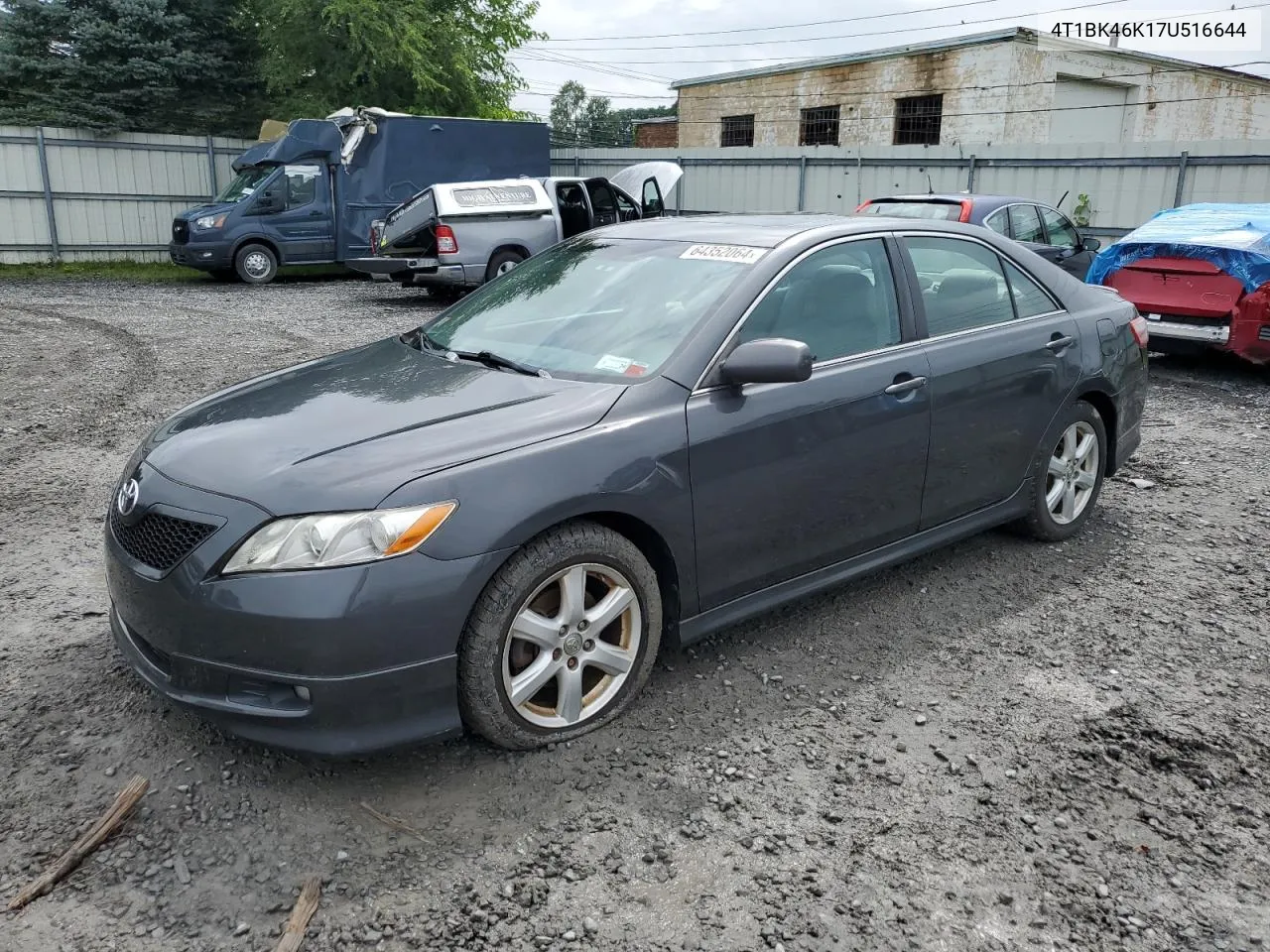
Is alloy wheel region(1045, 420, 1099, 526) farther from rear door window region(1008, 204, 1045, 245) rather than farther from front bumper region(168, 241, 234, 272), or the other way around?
front bumper region(168, 241, 234, 272)

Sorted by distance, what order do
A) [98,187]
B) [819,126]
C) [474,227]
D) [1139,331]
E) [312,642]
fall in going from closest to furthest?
[312,642], [1139,331], [474,227], [98,187], [819,126]

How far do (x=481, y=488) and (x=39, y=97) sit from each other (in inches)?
965

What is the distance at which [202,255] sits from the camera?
1706cm

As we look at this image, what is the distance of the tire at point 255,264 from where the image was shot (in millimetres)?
17469

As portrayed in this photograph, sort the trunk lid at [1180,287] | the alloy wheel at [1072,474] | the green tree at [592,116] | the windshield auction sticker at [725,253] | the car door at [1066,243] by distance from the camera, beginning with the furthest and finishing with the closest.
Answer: the green tree at [592,116], the car door at [1066,243], the trunk lid at [1180,287], the alloy wheel at [1072,474], the windshield auction sticker at [725,253]

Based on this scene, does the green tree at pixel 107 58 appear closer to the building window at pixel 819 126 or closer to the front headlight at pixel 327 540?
the building window at pixel 819 126

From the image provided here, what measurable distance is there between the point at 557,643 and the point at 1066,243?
10.9 metres

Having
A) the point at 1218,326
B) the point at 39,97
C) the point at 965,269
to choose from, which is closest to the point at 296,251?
the point at 39,97

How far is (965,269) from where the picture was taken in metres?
4.51

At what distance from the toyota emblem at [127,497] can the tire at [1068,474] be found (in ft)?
12.1

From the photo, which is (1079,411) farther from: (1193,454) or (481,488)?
(481,488)

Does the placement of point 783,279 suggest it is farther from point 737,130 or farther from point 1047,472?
point 737,130

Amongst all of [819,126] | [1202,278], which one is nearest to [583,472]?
[1202,278]

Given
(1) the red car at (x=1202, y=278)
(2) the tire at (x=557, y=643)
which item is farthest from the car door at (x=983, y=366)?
(1) the red car at (x=1202, y=278)
